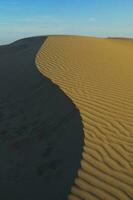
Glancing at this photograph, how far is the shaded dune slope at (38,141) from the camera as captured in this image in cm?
595

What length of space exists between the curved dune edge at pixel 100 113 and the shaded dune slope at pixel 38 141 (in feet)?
0.79

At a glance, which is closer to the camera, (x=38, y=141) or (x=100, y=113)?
(x=38, y=141)

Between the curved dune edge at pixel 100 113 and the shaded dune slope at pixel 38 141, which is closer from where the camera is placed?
the curved dune edge at pixel 100 113

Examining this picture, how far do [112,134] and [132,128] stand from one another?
1.70ft

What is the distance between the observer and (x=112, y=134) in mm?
6949

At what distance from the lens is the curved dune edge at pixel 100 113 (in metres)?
5.42

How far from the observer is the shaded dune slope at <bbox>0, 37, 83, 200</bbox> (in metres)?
5.95

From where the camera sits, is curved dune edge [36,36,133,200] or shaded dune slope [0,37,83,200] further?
shaded dune slope [0,37,83,200]

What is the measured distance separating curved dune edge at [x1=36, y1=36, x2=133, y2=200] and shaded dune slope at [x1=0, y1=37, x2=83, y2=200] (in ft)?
0.79

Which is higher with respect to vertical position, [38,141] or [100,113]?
[100,113]

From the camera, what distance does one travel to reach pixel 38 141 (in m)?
7.61

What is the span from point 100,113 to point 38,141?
1518 mm

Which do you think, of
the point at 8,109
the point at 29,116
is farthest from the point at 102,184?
the point at 8,109

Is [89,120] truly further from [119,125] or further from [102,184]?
[102,184]
